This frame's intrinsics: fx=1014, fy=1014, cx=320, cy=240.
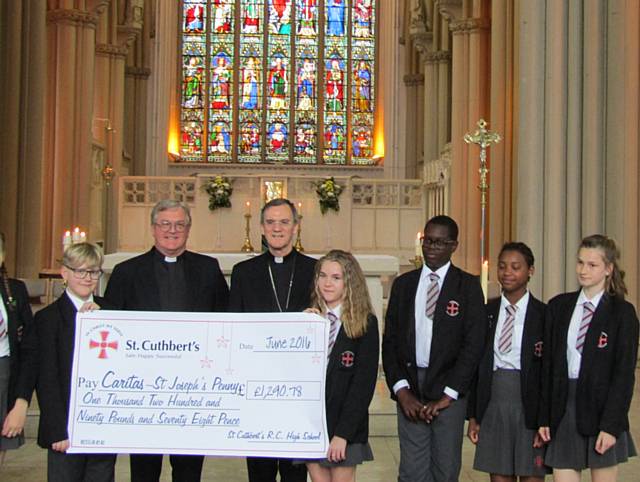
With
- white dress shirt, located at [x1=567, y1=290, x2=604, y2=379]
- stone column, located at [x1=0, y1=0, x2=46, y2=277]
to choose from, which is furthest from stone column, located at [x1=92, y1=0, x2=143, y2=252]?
white dress shirt, located at [x1=567, y1=290, x2=604, y2=379]

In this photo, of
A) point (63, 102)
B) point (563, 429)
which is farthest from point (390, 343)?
point (63, 102)

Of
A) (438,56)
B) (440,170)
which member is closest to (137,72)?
(438,56)

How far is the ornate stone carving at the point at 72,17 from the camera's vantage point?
1906cm

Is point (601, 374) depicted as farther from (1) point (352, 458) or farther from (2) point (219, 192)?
(2) point (219, 192)

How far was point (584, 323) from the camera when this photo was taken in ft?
15.6

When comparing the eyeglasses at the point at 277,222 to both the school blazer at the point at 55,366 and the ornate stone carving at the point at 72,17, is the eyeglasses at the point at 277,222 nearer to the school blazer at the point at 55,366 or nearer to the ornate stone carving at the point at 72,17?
the school blazer at the point at 55,366

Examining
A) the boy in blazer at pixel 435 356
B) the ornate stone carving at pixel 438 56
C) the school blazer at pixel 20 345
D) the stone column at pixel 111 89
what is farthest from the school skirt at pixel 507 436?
the ornate stone carving at pixel 438 56

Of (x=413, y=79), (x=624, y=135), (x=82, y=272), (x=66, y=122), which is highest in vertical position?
(x=413, y=79)

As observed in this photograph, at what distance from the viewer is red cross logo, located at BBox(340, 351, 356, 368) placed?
4664 mm

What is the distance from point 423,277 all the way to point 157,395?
1406 mm

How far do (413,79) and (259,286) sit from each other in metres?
24.1

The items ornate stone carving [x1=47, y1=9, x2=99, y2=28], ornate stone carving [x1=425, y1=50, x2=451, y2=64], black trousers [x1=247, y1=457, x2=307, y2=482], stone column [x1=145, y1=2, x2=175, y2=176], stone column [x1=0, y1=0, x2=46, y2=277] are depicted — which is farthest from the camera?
stone column [x1=145, y1=2, x2=175, y2=176]

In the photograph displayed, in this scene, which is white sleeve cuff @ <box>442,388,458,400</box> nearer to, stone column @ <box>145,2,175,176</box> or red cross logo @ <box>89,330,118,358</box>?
red cross logo @ <box>89,330,118,358</box>

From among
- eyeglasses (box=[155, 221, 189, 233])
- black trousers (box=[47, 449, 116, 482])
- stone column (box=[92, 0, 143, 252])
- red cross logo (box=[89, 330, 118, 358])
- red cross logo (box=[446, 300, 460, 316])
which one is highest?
stone column (box=[92, 0, 143, 252])
